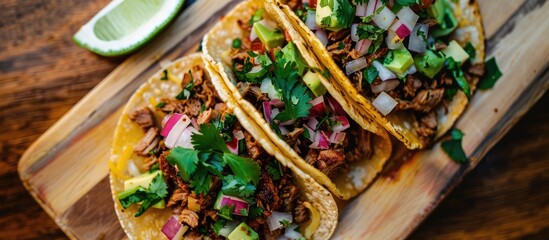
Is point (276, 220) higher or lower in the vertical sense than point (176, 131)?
lower

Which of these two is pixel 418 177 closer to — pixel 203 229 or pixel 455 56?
pixel 455 56

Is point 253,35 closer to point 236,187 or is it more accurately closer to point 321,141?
point 321,141

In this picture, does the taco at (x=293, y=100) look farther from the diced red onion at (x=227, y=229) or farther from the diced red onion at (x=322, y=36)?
the diced red onion at (x=227, y=229)

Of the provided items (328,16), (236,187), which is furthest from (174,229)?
(328,16)

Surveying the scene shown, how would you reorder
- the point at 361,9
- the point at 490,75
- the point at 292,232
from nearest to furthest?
the point at 361,9 → the point at 292,232 → the point at 490,75

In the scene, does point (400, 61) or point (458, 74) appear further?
point (458, 74)

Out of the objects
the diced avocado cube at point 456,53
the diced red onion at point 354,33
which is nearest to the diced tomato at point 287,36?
the diced red onion at point 354,33
